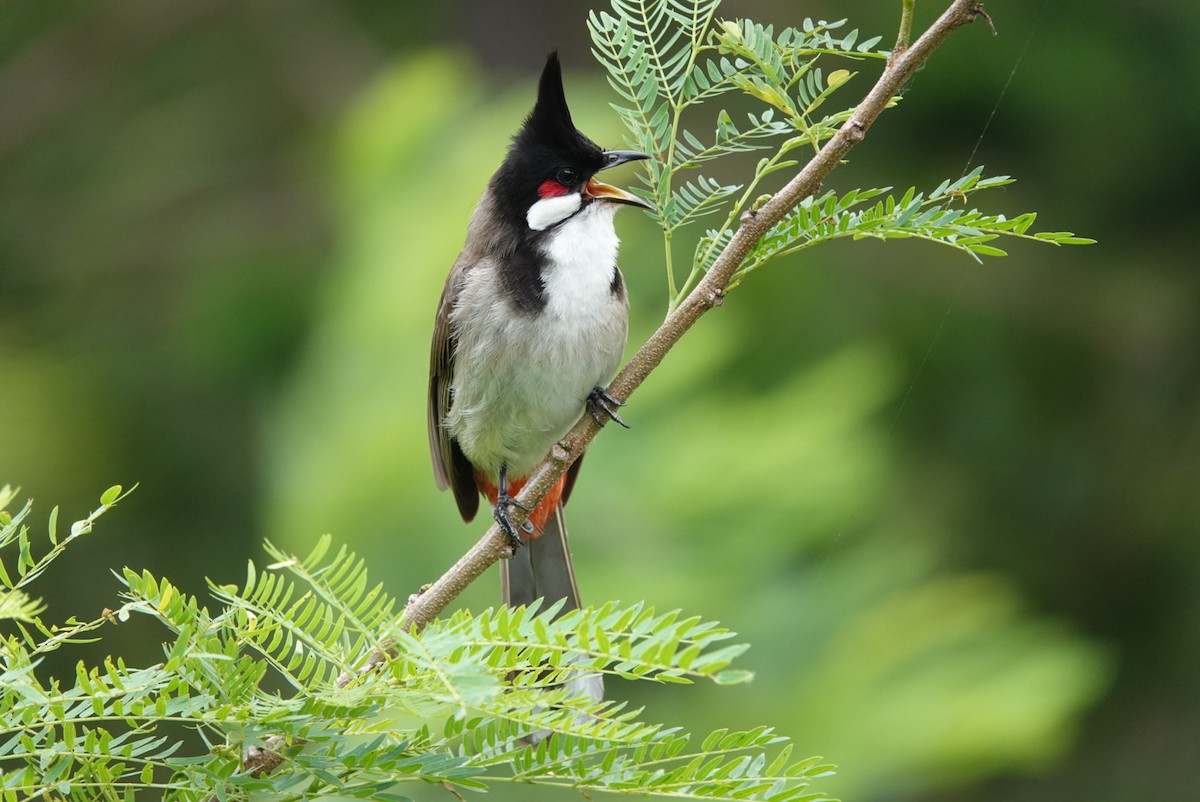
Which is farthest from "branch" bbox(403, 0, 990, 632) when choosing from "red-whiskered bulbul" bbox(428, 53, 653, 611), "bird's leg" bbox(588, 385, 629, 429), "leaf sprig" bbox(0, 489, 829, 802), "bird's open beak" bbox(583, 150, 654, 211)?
"bird's open beak" bbox(583, 150, 654, 211)

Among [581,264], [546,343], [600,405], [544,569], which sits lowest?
[544,569]

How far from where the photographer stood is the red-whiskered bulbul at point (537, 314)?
7.94 feet

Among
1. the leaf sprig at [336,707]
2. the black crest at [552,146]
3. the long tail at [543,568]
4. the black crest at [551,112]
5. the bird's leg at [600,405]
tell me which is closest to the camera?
the leaf sprig at [336,707]

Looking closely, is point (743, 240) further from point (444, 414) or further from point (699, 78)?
point (444, 414)

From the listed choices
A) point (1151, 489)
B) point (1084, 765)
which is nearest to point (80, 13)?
point (1151, 489)

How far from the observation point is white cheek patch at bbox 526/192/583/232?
7.97 feet

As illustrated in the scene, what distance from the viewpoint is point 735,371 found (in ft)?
13.8

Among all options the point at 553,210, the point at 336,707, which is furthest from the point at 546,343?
the point at 336,707

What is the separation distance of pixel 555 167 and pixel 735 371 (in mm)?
1841

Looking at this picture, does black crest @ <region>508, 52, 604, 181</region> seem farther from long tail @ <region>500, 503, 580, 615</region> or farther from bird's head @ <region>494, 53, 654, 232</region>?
long tail @ <region>500, 503, 580, 615</region>

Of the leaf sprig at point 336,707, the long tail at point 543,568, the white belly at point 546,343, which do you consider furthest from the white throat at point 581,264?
the leaf sprig at point 336,707

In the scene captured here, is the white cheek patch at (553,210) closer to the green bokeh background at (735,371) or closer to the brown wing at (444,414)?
the brown wing at (444,414)

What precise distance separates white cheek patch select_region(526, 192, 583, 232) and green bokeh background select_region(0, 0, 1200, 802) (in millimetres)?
792

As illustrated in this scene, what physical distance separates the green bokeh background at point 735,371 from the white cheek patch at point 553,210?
0.79 metres
